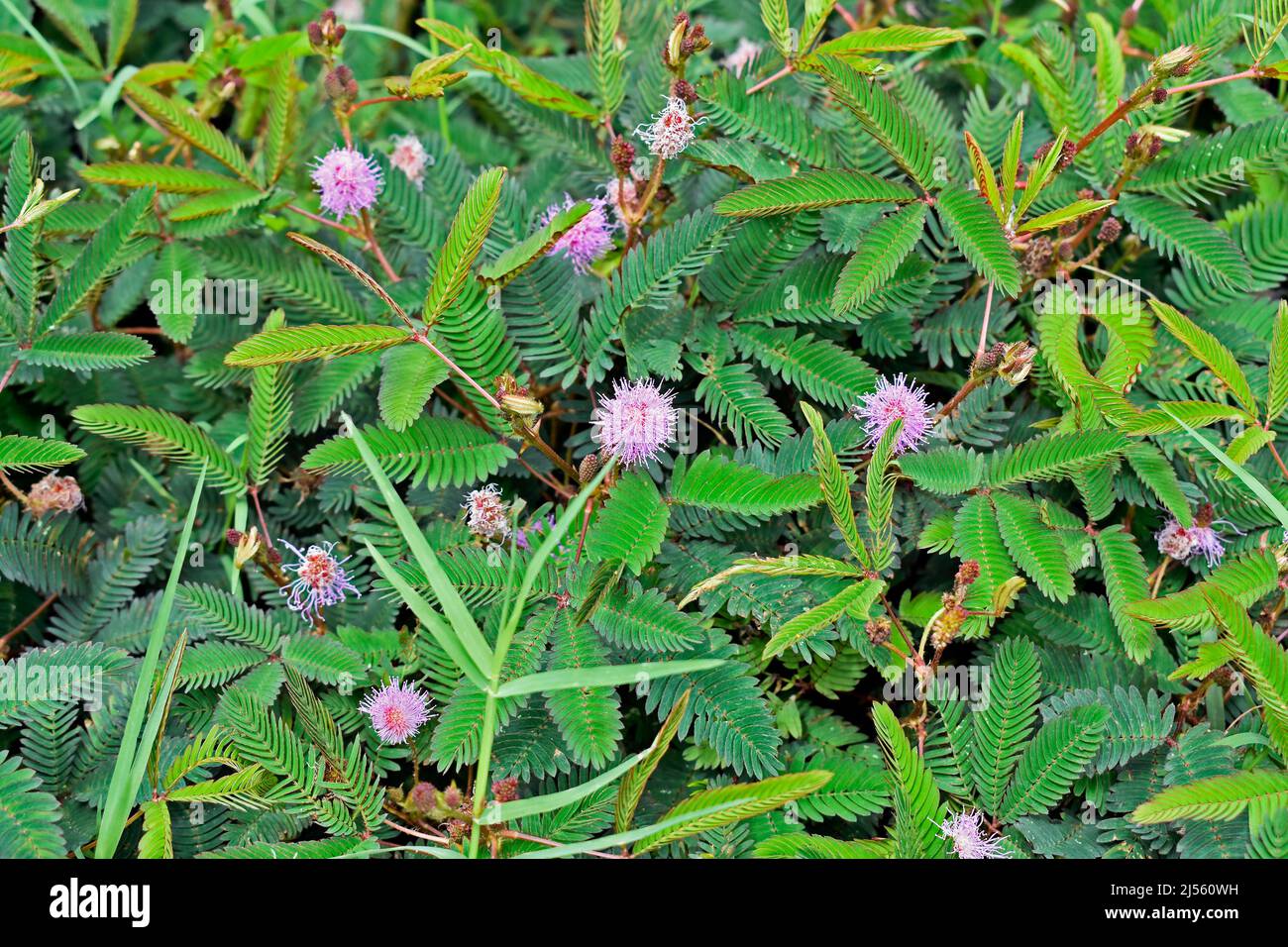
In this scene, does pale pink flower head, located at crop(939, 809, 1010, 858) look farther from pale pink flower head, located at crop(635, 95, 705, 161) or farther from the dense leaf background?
pale pink flower head, located at crop(635, 95, 705, 161)

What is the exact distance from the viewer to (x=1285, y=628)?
6.09 feet

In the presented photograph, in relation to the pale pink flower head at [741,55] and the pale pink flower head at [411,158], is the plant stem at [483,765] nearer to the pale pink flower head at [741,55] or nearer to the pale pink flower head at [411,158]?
the pale pink flower head at [411,158]

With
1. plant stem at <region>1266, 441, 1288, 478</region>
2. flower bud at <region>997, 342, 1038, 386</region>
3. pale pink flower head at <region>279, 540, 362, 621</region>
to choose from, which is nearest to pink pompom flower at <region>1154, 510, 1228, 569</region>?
plant stem at <region>1266, 441, 1288, 478</region>

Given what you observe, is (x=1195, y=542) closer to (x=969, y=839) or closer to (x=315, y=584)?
(x=969, y=839)

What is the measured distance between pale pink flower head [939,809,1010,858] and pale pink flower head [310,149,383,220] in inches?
60.6

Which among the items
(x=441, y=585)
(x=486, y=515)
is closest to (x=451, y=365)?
(x=486, y=515)

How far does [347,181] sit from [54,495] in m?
0.82

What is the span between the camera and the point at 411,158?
2322mm

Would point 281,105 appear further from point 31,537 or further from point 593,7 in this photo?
point 31,537

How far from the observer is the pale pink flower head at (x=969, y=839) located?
163 centimetres

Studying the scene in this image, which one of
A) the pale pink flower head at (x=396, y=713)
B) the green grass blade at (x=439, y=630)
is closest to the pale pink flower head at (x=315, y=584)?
the pale pink flower head at (x=396, y=713)

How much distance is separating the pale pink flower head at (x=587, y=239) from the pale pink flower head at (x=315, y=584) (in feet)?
2.30
